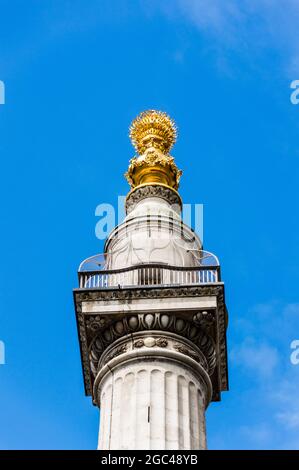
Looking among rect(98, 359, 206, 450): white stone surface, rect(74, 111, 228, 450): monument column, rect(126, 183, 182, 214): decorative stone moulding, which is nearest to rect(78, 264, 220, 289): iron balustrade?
rect(74, 111, 228, 450): monument column

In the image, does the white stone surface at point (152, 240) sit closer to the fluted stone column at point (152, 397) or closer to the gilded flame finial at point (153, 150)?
the gilded flame finial at point (153, 150)

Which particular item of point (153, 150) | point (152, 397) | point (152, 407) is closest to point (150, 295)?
point (152, 397)

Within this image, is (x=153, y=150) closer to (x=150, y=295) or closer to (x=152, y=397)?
(x=150, y=295)

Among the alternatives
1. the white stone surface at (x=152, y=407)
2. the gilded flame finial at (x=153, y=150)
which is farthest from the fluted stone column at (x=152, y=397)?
the gilded flame finial at (x=153, y=150)

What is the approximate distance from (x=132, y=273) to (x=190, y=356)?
3329 millimetres

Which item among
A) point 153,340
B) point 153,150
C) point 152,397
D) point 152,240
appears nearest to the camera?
point 152,397

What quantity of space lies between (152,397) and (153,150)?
1345 cm

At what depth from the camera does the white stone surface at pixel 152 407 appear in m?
25.2

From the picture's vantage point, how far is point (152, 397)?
26141 mm

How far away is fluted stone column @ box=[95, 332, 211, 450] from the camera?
25328mm

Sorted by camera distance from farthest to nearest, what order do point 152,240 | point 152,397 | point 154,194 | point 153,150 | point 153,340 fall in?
1. point 153,150
2. point 154,194
3. point 152,240
4. point 153,340
5. point 152,397

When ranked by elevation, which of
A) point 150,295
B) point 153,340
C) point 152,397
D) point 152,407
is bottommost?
point 152,407

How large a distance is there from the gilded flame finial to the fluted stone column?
9591mm

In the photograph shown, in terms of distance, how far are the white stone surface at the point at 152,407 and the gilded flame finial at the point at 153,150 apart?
1006cm
